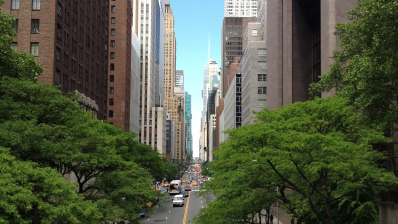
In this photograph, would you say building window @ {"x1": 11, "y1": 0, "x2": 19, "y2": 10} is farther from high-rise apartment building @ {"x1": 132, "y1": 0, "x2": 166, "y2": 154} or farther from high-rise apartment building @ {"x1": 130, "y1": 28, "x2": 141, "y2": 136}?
high-rise apartment building @ {"x1": 132, "y1": 0, "x2": 166, "y2": 154}

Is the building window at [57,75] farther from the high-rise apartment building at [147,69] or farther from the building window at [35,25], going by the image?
the high-rise apartment building at [147,69]

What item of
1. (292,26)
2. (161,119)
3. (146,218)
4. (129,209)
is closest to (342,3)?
(292,26)

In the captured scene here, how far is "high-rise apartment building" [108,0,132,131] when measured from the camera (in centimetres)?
9825

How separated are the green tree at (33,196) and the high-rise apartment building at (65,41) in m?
16.0

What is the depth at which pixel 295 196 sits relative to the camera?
28.4m

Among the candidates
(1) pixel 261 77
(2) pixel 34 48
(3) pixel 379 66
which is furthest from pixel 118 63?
(3) pixel 379 66

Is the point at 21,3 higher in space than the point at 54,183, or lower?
higher

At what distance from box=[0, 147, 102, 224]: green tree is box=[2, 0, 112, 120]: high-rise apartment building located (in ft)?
52.5

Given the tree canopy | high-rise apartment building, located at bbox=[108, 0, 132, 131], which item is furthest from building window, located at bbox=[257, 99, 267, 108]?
the tree canopy

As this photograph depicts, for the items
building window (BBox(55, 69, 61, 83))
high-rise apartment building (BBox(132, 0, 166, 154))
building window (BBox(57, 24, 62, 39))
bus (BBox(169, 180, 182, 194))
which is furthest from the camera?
high-rise apartment building (BBox(132, 0, 166, 154))

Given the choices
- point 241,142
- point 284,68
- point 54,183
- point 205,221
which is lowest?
point 205,221

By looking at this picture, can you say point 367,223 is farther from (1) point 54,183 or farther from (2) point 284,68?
(2) point 284,68

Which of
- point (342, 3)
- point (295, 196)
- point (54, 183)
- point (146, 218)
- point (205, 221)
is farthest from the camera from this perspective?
point (146, 218)

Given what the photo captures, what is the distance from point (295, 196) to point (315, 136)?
763 centimetres
